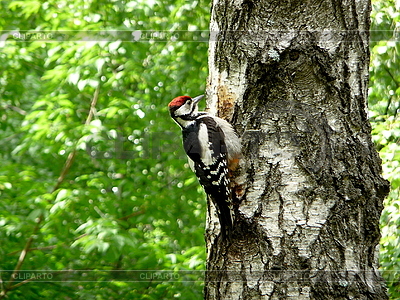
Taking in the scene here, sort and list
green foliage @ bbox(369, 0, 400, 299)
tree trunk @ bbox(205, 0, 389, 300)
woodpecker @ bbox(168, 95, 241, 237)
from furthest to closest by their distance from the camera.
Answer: green foliage @ bbox(369, 0, 400, 299) → woodpecker @ bbox(168, 95, 241, 237) → tree trunk @ bbox(205, 0, 389, 300)

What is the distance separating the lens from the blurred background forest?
324cm

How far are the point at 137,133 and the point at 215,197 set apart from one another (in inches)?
90.1

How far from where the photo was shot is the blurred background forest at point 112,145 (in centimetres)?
324

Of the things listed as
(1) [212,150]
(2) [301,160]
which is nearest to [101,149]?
(1) [212,150]

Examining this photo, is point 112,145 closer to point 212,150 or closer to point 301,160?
point 212,150

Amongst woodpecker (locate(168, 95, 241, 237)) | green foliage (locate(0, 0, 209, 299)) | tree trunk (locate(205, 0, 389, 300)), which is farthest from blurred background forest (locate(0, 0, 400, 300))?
tree trunk (locate(205, 0, 389, 300))

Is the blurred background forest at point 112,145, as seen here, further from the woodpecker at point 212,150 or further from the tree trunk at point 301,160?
the tree trunk at point 301,160

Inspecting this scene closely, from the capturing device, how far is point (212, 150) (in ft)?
7.86

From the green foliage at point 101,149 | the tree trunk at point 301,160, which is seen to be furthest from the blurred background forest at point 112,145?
the tree trunk at point 301,160

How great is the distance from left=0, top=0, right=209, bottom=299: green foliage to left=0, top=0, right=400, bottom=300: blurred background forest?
1 centimetres

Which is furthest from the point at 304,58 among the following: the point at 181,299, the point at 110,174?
the point at 110,174

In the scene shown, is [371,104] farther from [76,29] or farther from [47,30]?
[47,30]

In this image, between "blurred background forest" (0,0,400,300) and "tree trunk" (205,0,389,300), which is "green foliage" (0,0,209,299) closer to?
"blurred background forest" (0,0,400,300)

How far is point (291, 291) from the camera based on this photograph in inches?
60.1
